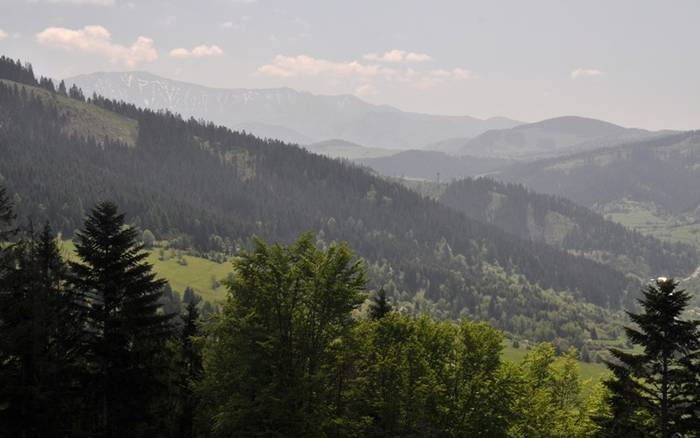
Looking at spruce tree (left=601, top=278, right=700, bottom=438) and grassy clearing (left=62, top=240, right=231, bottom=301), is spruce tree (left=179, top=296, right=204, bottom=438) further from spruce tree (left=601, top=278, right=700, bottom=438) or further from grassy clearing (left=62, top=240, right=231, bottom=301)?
grassy clearing (left=62, top=240, right=231, bottom=301)

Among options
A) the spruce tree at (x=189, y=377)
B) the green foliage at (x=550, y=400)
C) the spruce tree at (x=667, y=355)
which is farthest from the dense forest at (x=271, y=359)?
the green foliage at (x=550, y=400)

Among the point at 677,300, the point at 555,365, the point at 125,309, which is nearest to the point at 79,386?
the point at 125,309

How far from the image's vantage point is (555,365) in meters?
55.7

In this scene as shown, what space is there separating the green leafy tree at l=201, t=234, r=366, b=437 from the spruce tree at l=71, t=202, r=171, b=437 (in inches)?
161

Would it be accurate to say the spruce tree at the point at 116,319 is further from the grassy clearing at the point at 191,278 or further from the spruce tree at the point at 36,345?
the grassy clearing at the point at 191,278

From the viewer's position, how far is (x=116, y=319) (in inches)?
1323

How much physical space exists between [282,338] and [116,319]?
9702 mm

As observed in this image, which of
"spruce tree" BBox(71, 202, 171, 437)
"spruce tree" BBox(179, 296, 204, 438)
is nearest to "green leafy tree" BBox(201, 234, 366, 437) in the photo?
"spruce tree" BBox(179, 296, 204, 438)

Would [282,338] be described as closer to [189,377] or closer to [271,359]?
[271,359]

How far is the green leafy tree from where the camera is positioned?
3388cm

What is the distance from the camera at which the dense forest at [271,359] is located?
31656mm

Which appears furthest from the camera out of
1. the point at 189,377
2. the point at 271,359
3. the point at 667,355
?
the point at 189,377

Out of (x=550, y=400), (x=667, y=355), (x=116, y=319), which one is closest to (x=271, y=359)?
(x=116, y=319)

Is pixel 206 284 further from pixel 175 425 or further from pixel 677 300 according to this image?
pixel 677 300
